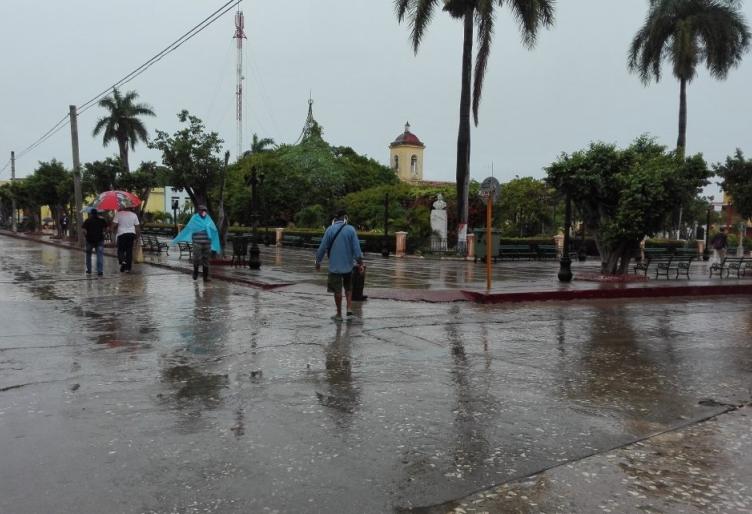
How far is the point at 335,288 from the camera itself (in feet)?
32.3

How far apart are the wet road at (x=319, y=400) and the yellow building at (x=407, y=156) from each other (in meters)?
78.0

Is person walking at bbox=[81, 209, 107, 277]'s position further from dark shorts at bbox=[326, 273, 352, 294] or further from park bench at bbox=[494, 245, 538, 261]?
park bench at bbox=[494, 245, 538, 261]

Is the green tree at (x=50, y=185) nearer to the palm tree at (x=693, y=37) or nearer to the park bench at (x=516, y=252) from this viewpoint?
the park bench at (x=516, y=252)

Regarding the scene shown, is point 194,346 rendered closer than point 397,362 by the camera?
No

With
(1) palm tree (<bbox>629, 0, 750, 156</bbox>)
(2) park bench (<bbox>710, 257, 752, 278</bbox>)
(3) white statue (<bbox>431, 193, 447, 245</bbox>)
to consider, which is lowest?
(2) park bench (<bbox>710, 257, 752, 278</bbox>)

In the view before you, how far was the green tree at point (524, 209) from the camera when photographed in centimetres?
4094

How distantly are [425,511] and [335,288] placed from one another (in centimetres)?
650

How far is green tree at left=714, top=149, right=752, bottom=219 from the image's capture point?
22.8 m

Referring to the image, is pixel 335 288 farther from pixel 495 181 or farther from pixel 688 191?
pixel 688 191

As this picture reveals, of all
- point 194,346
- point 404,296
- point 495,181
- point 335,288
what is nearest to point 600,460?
point 194,346

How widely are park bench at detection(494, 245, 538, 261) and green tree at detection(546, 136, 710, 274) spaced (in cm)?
928

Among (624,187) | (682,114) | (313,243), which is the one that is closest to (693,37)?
(682,114)

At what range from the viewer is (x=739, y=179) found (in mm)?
23125

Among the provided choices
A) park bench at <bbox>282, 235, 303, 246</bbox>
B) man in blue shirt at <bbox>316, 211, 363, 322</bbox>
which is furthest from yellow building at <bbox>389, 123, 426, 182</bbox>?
man in blue shirt at <bbox>316, 211, 363, 322</bbox>
